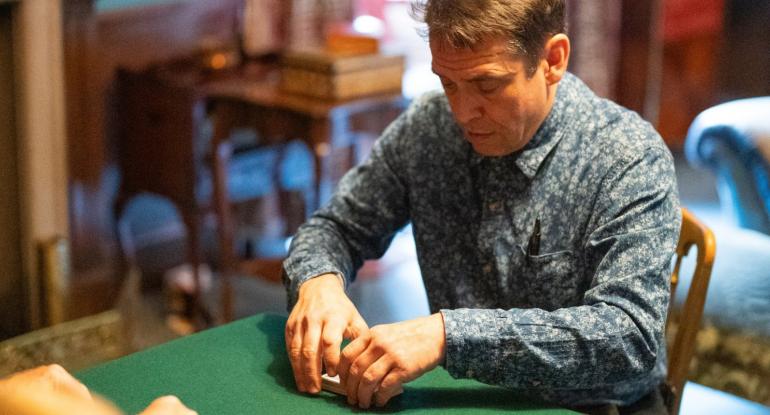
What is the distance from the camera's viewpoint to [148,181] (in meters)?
3.74

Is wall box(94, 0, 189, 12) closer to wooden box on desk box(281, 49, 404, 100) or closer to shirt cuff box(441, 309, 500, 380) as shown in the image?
wooden box on desk box(281, 49, 404, 100)

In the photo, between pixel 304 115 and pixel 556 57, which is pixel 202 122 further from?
pixel 556 57

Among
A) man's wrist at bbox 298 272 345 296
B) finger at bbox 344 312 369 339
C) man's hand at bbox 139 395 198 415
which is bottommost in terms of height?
finger at bbox 344 312 369 339

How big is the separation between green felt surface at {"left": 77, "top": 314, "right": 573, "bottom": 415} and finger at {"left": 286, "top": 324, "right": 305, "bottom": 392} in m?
0.01

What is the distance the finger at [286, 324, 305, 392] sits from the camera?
1.58m

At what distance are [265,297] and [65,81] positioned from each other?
1.17 metres

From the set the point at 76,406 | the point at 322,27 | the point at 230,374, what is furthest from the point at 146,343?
the point at 76,406

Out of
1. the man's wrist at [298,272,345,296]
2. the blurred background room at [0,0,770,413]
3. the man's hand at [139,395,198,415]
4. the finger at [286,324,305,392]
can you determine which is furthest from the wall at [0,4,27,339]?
the man's hand at [139,395,198,415]

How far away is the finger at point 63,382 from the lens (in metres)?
1.31

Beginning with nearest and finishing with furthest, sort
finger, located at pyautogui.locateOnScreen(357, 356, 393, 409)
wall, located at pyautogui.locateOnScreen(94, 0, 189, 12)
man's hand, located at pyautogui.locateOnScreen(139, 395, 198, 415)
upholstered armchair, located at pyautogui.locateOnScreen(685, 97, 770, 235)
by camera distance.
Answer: man's hand, located at pyautogui.locateOnScreen(139, 395, 198, 415) → finger, located at pyautogui.locateOnScreen(357, 356, 393, 409) → upholstered armchair, located at pyautogui.locateOnScreen(685, 97, 770, 235) → wall, located at pyautogui.locateOnScreen(94, 0, 189, 12)

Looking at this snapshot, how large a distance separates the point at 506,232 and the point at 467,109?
0.24 metres

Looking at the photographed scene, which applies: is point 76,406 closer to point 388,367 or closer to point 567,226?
point 388,367

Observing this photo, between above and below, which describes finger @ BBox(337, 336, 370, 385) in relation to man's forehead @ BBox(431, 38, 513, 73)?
below

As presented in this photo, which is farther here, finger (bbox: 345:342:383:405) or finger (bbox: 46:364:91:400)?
finger (bbox: 345:342:383:405)
